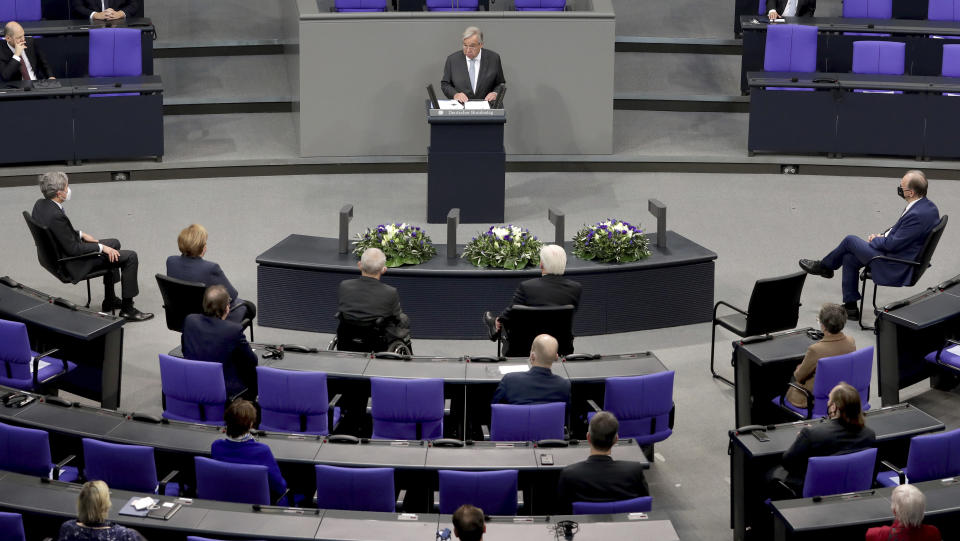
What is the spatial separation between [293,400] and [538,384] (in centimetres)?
148

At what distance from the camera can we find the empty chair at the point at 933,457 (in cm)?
688

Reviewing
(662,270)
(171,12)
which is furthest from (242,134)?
(662,270)

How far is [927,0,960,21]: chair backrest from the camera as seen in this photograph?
1530 centimetres

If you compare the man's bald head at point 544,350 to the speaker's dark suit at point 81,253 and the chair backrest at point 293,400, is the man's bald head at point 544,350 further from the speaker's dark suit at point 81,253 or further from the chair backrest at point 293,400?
the speaker's dark suit at point 81,253

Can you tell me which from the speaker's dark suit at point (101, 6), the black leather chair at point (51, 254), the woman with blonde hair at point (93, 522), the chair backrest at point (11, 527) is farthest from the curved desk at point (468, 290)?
the speaker's dark suit at point (101, 6)

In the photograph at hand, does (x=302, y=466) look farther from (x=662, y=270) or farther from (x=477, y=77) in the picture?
(x=477, y=77)

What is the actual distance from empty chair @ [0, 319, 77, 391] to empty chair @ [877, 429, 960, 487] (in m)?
5.37

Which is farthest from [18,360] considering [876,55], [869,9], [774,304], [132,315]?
[869,9]

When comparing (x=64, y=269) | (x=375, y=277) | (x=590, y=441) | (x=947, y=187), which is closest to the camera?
(x=590, y=441)

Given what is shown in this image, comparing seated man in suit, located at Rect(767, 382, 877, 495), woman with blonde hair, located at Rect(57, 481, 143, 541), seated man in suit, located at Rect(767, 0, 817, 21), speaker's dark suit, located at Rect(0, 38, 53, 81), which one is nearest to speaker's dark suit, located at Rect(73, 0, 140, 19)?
speaker's dark suit, located at Rect(0, 38, 53, 81)

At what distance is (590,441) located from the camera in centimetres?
649

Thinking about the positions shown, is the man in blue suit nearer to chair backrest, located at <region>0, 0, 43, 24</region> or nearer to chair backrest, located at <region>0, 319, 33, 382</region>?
chair backrest, located at <region>0, 319, 33, 382</region>

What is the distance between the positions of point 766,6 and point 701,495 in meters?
9.15

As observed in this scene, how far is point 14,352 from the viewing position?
324 inches
